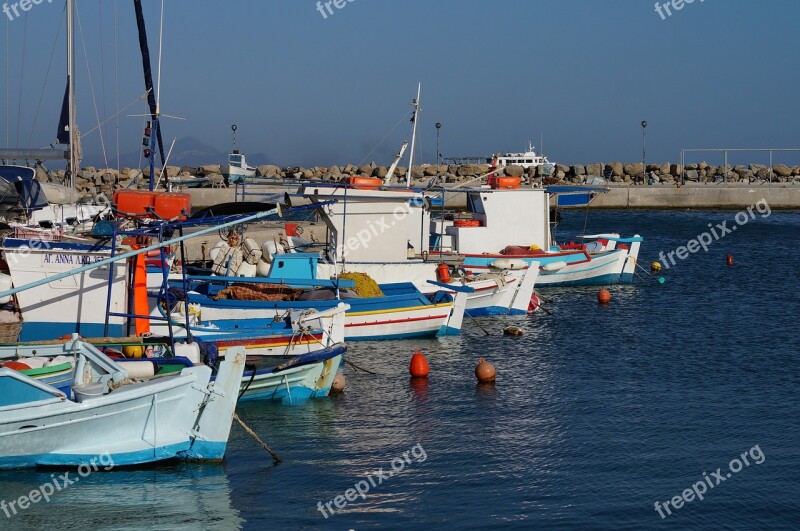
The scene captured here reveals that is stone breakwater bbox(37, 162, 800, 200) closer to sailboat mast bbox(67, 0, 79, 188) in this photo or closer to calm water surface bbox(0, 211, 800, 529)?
sailboat mast bbox(67, 0, 79, 188)

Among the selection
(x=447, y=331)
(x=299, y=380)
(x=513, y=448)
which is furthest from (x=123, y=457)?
(x=447, y=331)

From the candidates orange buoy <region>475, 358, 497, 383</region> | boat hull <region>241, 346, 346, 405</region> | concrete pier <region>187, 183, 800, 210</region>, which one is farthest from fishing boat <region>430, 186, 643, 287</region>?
concrete pier <region>187, 183, 800, 210</region>

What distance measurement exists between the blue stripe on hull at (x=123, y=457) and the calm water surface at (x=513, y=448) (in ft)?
0.46

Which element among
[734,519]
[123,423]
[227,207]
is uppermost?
[227,207]

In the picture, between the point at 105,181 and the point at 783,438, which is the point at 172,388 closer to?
the point at 783,438

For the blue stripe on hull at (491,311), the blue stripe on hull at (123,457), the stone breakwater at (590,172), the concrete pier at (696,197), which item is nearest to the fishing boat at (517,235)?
the blue stripe on hull at (491,311)

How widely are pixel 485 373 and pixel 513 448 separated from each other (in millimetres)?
3533

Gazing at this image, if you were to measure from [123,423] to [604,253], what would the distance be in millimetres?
20534

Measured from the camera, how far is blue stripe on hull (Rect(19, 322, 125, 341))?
16531mm

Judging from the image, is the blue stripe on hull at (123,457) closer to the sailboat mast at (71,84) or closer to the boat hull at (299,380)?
the boat hull at (299,380)

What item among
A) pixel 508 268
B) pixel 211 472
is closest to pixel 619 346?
pixel 508 268

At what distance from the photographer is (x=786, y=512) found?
11.7 metres

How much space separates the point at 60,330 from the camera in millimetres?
16562

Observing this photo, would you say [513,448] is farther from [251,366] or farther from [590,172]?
[590,172]
